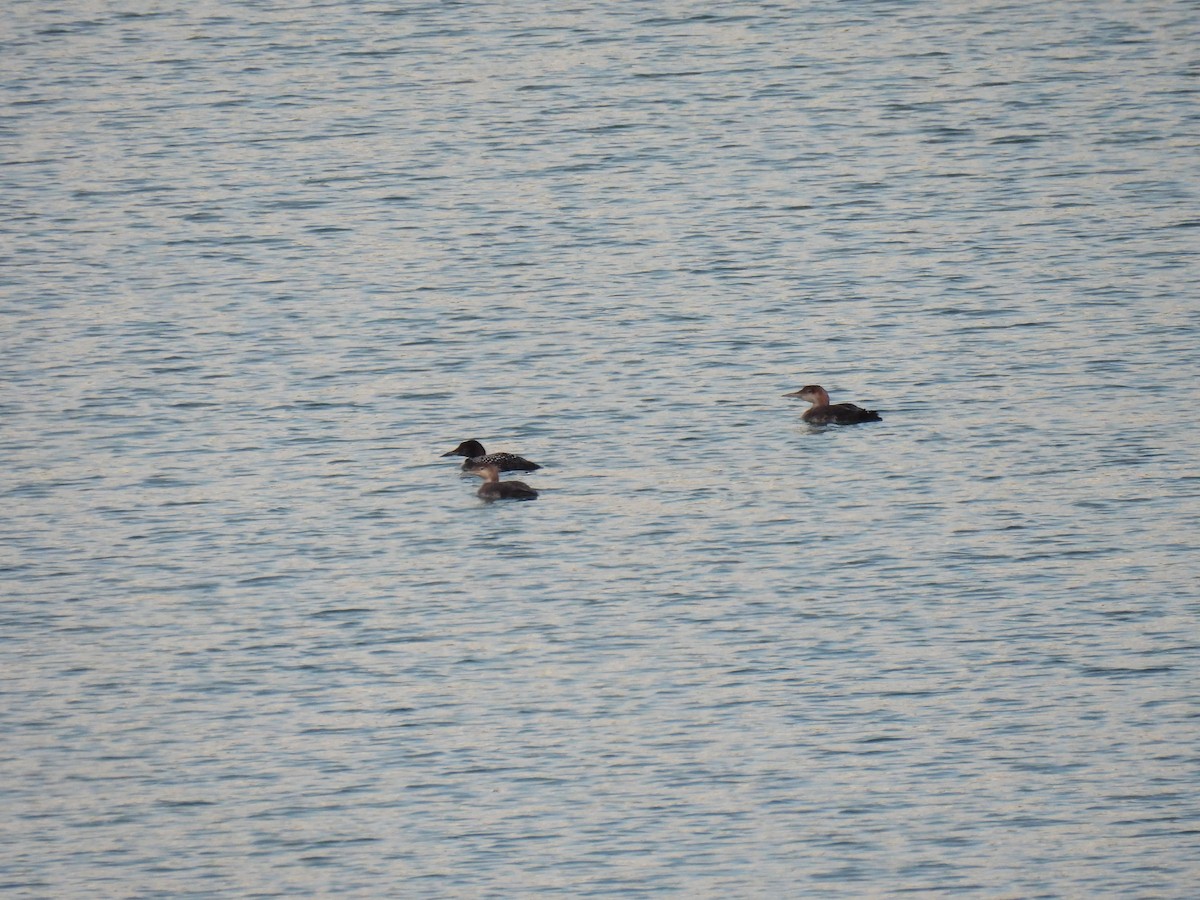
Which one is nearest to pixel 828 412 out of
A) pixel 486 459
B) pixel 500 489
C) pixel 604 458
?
pixel 604 458

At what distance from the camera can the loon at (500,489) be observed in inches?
840

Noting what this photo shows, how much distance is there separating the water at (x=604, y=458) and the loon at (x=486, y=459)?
315mm

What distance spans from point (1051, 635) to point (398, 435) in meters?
8.48

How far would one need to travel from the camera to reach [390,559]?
19906 mm

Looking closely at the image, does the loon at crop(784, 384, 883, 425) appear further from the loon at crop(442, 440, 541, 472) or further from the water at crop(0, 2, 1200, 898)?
the loon at crop(442, 440, 541, 472)

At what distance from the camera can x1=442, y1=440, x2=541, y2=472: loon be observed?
21734mm

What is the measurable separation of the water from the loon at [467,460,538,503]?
0.66ft

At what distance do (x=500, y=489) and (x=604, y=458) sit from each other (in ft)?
4.59

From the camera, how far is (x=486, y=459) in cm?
2186

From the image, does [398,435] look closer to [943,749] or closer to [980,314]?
[980,314]

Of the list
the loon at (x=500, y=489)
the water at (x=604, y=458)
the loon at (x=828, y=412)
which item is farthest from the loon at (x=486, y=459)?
the loon at (x=828, y=412)

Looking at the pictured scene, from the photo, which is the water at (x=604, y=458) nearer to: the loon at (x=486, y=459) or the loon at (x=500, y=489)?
the loon at (x=500, y=489)

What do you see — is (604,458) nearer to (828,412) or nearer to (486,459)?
(486,459)

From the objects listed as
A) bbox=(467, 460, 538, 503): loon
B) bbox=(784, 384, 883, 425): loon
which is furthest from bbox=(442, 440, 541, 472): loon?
bbox=(784, 384, 883, 425): loon
